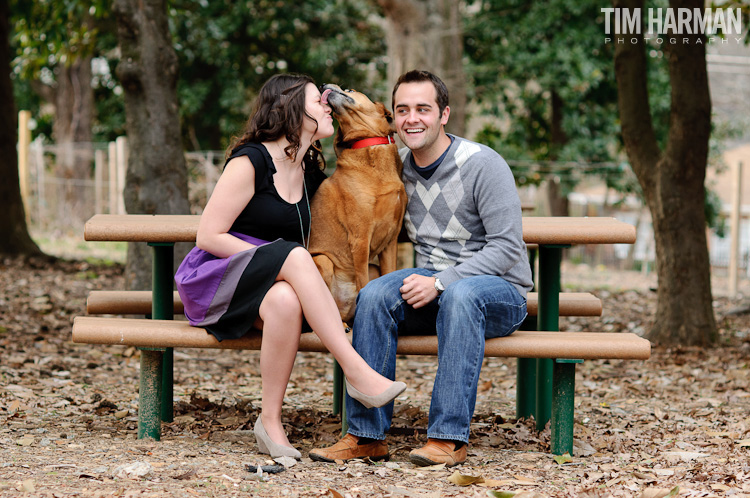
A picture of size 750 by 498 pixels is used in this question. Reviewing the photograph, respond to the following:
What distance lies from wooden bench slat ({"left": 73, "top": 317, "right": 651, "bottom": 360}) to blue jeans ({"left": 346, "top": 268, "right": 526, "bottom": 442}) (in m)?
0.08

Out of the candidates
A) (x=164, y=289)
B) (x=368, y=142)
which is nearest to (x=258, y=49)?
(x=164, y=289)

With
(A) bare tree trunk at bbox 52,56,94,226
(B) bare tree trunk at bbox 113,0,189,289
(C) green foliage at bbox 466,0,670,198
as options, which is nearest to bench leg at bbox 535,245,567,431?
(B) bare tree trunk at bbox 113,0,189,289

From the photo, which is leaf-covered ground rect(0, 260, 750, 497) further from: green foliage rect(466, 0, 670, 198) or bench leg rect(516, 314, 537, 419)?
green foliage rect(466, 0, 670, 198)

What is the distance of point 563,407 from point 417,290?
2.54ft

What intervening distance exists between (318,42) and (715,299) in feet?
29.0

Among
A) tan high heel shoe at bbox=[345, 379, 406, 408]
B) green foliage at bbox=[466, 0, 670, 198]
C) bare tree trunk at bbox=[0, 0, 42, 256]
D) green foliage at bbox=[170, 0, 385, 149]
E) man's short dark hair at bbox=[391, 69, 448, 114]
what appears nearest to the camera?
tan high heel shoe at bbox=[345, 379, 406, 408]

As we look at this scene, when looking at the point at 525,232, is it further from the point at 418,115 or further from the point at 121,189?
the point at 121,189

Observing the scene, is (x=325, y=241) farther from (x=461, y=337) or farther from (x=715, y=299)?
(x=715, y=299)

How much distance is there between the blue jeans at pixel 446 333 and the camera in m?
2.99

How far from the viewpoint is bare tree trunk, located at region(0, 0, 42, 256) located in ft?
28.8

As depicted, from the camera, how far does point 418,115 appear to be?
3.25 metres

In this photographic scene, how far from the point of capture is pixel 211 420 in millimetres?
3707

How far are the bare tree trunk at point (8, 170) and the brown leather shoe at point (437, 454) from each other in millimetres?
7206

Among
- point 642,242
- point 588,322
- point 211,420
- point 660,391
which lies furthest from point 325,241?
point 642,242
